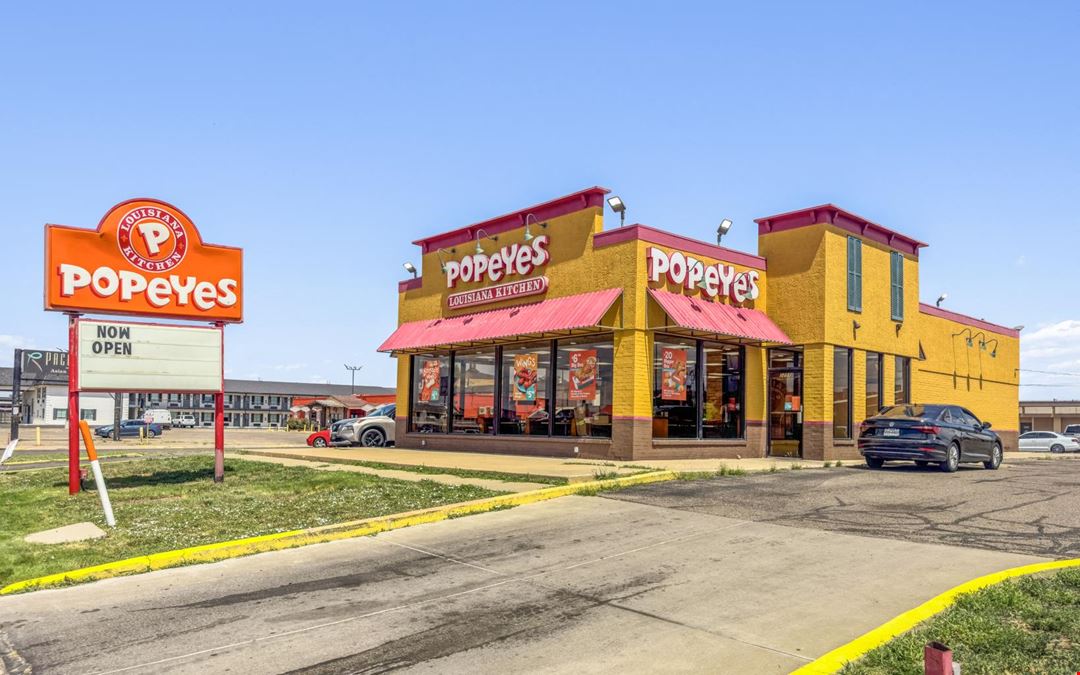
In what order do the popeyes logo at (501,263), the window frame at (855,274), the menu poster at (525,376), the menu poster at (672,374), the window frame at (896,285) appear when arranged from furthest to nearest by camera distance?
the window frame at (896,285)
the window frame at (855,274)
the popeyes logo at (501,263)
the menu poster at (525,376)
the menu poster at (672,374)

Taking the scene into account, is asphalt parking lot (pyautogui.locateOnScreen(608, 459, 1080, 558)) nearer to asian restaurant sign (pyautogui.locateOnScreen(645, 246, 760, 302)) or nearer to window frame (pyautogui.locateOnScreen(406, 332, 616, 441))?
asian restaurant sign (pyautogui.locateOnScreen(645, 246, 760, 302))

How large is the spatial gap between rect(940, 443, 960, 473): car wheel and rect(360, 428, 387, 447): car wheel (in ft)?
58.8

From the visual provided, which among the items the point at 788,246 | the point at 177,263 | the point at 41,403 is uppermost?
the point at 788,246

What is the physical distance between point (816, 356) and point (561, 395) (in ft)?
22.9

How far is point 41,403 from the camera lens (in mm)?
95125

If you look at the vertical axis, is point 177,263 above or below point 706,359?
above

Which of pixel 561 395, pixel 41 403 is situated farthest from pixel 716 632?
pixel 41 403

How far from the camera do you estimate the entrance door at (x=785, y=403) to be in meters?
23.0

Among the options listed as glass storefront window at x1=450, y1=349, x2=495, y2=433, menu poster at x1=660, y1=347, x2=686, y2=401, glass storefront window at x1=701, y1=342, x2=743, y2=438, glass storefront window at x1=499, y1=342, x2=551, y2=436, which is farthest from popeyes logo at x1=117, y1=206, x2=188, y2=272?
glass storefront window at x1=701, y1=342, x2=743, y2=438

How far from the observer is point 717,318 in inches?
835

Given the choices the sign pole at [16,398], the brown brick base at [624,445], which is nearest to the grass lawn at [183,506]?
the brown brick base at [624,445]

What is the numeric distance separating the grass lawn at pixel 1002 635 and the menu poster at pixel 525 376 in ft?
54.2

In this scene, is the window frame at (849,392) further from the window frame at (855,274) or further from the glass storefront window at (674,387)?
the glass storefront window at (674,387)

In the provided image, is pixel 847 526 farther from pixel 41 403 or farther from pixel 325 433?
pixel 41 403
